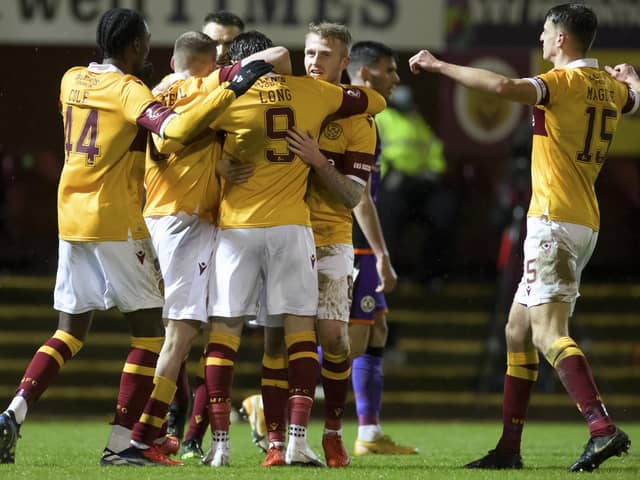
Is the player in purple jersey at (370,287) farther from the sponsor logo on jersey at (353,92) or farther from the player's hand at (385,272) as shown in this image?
the sponsor logo on jersey at (353,92)

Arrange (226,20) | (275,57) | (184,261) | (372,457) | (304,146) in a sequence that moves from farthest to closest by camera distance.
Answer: (226,20) < (372,457) < (184,261) < (304,146) < (275,57)

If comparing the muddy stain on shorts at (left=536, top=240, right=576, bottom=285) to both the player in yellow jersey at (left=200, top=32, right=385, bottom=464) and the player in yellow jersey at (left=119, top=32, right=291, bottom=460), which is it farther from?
the player in yellow jersey at (left=119, top=32, right=291, bottom=460)

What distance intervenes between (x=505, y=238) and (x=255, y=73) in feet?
22.4

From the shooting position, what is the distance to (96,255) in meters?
6.64

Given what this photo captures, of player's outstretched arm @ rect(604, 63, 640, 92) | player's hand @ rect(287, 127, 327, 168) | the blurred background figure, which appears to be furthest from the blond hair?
the blurred background figure

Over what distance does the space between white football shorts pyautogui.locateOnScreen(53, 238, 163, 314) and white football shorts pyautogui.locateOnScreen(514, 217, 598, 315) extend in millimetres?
1747

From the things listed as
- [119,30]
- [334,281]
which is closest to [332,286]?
[334,281]

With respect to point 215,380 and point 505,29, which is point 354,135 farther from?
point 505,29

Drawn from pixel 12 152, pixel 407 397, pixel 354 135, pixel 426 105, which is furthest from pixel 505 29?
pixel 354 135

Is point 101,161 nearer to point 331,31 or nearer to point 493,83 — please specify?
point 331,31

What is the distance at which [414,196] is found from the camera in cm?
1447

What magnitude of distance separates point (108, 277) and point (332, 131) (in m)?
1.32

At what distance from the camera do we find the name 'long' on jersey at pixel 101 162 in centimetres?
659

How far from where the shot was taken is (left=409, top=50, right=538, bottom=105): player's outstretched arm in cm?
639
